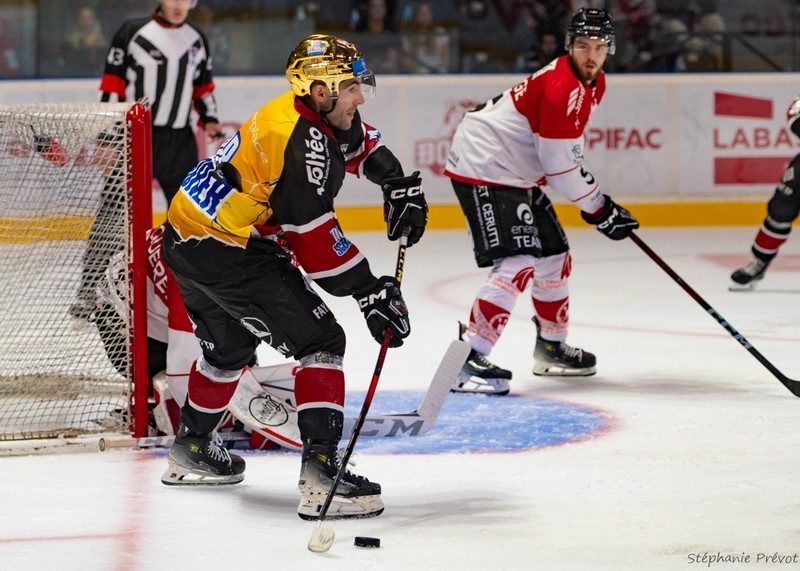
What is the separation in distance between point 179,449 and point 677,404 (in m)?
1.59

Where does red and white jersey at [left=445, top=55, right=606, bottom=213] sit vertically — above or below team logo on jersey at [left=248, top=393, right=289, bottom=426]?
above

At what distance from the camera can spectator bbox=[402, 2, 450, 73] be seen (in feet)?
27.2

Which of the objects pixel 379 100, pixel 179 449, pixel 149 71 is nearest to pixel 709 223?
pixel 379 100

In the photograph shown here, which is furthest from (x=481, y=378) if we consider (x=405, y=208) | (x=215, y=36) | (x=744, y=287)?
(x=215, y=36)

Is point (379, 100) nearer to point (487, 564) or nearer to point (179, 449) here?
point (179, 449)

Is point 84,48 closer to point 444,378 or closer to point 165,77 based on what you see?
point 165,77

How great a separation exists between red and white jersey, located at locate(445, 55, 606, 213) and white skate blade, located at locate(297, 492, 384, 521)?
59.5 inches

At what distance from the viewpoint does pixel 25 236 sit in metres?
4.00

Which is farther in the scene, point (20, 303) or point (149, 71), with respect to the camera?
point (149, 71)

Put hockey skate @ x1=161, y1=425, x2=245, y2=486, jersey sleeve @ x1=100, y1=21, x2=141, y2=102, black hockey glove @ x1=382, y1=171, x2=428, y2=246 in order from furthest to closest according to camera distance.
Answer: jersey sleeve @ x1=100, y1=21, x2=141, y2=102
hockey skate @ x1=161, y1=425, x2=245, y2=486
black hockey glove @ x1=382, y1=171, x2=428, y2=246

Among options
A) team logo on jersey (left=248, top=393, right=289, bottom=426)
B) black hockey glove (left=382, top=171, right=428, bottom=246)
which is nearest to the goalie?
team logo on jersey (left=248, top=393, right=289, bottom=426)

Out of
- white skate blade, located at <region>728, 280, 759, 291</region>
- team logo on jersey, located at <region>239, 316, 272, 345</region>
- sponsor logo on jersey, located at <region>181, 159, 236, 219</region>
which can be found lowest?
white skate blade, located at <region>728, 280, 759, 291</region>

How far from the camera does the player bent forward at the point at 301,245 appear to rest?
2914mm

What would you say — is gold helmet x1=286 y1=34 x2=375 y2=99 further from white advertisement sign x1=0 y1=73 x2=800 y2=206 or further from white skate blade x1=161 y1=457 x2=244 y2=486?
white advertisement sign x1=0 y1=73 x2=800 y2=206
